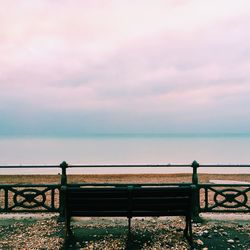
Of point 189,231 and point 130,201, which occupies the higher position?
point 130,201

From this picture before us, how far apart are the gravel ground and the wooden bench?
457 mm

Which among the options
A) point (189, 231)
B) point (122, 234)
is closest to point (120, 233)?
point (122, 234)

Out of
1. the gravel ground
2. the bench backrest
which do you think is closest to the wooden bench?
the bench backrest

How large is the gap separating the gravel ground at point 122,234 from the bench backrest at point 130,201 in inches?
24.0

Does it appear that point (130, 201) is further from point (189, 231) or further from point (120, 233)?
point (189, 231)

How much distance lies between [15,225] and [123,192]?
2971 millimetres

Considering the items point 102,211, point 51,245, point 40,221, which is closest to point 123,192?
point 102,211

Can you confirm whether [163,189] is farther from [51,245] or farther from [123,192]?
[51,245]

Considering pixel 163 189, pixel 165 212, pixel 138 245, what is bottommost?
pixel 138 245

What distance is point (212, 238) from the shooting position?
7.37 meters

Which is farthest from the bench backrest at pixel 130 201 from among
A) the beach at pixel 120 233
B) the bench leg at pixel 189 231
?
the beach at pixel 120 233

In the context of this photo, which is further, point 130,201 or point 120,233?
point 120,233

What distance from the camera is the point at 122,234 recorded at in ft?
25.1

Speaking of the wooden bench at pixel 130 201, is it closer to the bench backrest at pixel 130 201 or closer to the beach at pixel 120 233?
the bench backrest at pixel 130 201
